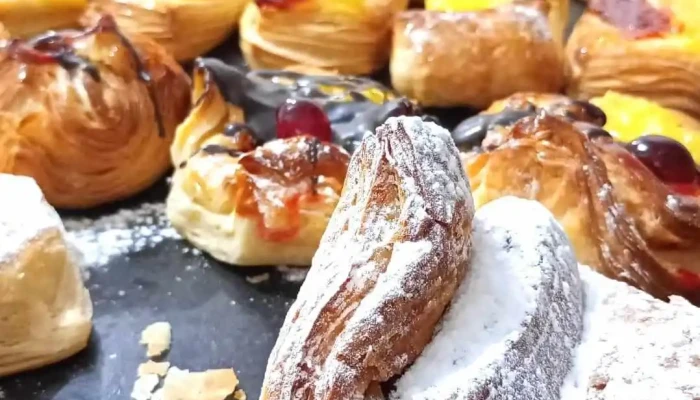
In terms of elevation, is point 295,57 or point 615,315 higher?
point 615,315

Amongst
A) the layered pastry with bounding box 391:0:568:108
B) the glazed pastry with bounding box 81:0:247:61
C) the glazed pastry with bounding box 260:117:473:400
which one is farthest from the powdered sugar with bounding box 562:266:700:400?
the glazed pastry with bounding box 81:0:247:61

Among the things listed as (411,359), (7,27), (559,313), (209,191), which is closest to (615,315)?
(559,313)

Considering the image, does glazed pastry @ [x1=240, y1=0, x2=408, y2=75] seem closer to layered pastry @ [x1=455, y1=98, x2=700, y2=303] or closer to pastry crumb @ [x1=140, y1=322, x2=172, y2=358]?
layered pastry @ [x1=455, y1=98, x2=700, y2=303]

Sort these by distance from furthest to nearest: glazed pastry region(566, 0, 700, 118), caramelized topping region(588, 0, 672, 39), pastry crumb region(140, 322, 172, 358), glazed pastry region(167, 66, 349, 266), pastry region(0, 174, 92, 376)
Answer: caramelized topping region(588, 0, 672, 39) → glazed pastry region(566, 0, 700, 118) → glazed pastry region(167, 66, 349, 266) → pastry crumb region(140, 322, 172, 358) → pastry region(0, 174, 92, 376)

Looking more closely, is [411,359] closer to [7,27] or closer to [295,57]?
[295,57]

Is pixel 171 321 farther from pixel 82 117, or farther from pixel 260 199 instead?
pixel 82 117

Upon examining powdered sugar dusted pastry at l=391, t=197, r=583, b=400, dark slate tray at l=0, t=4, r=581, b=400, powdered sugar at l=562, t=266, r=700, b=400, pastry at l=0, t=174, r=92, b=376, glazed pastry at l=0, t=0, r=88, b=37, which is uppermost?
powdered sugar dusted pastry at l=391, t=197, r=583, b=400
